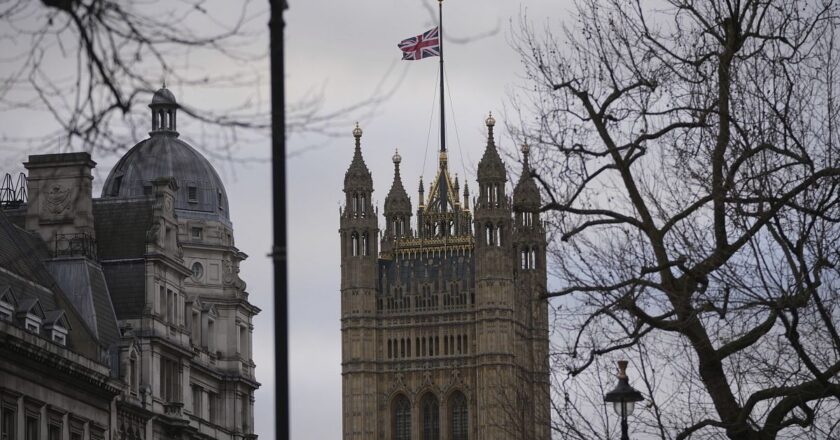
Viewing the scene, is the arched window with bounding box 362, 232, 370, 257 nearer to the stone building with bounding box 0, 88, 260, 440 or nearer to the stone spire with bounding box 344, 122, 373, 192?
the stone spire with bounding box 344, 122, 373, 192

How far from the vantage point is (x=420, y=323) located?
16312 cm

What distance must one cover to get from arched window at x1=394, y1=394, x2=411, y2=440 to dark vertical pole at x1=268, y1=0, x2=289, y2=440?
468 feet

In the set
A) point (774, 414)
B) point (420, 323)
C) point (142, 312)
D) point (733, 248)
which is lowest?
point (774, 414)

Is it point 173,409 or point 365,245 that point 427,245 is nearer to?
point 365,245

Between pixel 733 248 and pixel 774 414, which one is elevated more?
pixel 733 248

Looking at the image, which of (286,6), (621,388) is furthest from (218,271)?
(286,6)

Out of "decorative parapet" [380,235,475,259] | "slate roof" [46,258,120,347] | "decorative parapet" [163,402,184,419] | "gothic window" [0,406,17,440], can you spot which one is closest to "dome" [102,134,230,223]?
"decorative parapet" [163,402,184,419]

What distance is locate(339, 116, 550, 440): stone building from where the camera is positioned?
157750 millimetres

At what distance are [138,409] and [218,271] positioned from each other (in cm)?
3187

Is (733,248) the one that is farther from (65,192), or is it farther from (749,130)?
(65,192)

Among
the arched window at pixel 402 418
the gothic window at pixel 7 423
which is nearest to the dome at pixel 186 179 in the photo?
the gothic window at pixel 7 423

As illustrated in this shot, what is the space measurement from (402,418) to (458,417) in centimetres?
451

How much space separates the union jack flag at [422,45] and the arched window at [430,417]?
34714mm

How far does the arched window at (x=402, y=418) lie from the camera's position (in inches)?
6260
